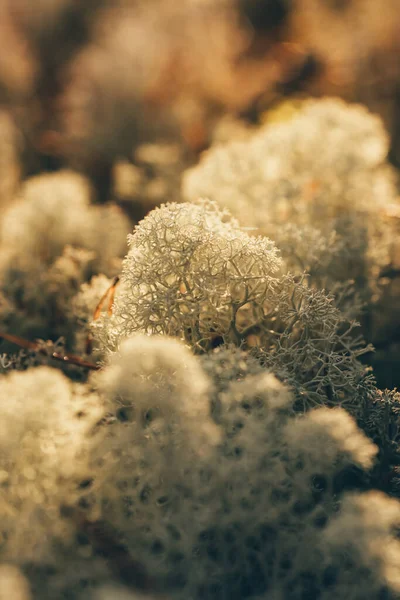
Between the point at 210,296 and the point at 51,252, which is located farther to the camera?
the point at 51,252

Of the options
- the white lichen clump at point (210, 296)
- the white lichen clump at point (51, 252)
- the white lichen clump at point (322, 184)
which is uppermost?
the white lichen clump at point (322, 184)

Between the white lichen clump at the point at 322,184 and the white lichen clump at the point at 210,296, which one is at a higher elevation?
the white lichen clump at the point at 322,184

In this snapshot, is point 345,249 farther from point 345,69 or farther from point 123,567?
point 345,69

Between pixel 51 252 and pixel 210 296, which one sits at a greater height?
pixel 51 252

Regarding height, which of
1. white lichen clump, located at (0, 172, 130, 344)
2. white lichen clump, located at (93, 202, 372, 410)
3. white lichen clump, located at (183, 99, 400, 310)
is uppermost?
white lichen clump, located at (183, 99, 400, 310)

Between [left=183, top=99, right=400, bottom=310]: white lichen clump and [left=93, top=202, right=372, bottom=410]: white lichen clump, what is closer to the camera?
[left=93, top=202, right=372, bottom=410]: white lichen clump

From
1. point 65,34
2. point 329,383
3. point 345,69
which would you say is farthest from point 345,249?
point 65,34

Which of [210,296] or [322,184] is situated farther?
[322,184]

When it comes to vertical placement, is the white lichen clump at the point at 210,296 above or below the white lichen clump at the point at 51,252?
below

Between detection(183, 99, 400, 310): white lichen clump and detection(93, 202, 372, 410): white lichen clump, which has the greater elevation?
detection(183, 99, 400, 310): white lichen clump

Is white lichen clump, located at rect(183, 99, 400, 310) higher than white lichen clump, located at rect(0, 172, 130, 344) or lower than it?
higher

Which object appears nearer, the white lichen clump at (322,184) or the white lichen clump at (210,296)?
the white lichen clump at (210,296)

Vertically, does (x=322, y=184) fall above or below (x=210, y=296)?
above
